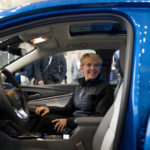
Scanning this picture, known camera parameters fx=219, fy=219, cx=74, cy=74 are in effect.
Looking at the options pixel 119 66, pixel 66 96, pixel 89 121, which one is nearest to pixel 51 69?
pixel 66 96

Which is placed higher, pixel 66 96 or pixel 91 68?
pixel 91 68

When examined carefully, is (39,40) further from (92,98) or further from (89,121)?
(89,121)

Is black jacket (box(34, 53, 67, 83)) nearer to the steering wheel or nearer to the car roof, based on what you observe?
the steering wheel

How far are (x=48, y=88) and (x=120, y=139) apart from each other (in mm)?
2293

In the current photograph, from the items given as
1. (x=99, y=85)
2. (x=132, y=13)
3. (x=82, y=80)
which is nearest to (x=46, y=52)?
(x=82, y=80)

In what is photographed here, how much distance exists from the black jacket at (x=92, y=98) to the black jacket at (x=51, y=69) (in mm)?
1453

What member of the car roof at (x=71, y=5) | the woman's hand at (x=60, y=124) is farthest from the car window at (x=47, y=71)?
the car roof at (x=71, y=5)

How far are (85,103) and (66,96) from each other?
3.83ft

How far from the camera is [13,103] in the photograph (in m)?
1.74

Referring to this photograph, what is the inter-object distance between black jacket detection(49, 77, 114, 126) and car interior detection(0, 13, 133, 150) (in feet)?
0.40

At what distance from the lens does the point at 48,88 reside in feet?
10.3

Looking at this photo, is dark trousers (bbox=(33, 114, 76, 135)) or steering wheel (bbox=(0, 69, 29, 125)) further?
dark trousers (bbox=(33, 114, 76, 135))

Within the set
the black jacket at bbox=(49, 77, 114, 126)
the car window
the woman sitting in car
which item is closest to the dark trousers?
the woman sitting in car

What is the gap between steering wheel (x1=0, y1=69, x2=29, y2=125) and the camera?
1552 millimetres
